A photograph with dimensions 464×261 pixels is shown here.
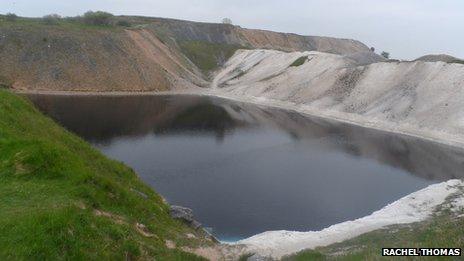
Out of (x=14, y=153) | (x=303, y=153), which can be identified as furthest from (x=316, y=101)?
(x=14, y=153)

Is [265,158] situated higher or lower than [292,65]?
lower

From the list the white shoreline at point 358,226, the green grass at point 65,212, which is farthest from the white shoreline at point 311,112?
the green grass at point 65,212

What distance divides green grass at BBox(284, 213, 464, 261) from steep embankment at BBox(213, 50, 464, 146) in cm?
4039

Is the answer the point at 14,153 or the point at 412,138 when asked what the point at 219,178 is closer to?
the point at 14,153

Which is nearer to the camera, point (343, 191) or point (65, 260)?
point (65, 260)

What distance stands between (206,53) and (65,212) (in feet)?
372

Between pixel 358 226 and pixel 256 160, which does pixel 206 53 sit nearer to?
pixel 256 160

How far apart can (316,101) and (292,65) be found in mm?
22708

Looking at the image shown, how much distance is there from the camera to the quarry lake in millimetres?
30375

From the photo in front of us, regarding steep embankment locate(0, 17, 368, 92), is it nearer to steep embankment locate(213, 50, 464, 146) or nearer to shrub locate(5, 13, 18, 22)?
shrub locate(5, 13, 18, 22)

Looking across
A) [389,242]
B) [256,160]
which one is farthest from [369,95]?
[389,242]

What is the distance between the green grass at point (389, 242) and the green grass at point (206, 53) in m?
98.2

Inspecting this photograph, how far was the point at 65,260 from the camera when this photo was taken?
482 inches

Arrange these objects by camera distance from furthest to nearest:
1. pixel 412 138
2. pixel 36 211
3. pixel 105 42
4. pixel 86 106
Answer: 1. pixel 105 42
2. pixel 86 106
3. pixel 412 138
4. pixel 36 211
